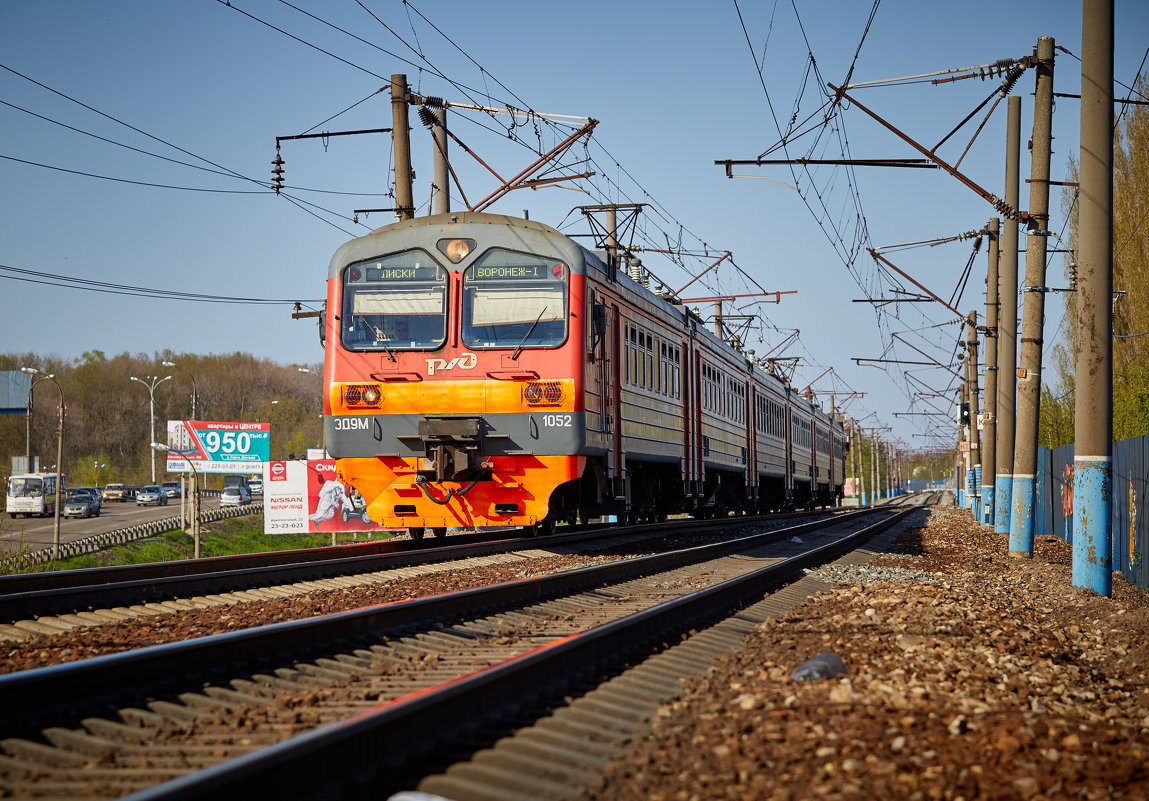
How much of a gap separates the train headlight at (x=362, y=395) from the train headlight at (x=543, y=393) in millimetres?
1753

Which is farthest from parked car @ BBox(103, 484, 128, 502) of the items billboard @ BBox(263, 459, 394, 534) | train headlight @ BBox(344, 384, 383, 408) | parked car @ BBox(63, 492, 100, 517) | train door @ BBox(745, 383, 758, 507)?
train headlight @ BBox(344, 384, 383, 408)

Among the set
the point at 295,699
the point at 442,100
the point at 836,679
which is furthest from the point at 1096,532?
the point at 442,100

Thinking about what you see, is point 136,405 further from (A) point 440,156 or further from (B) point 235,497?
(A) point 440,156

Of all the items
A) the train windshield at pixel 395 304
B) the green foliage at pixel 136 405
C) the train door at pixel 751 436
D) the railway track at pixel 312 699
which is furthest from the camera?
the green foliage at pixel 136 405

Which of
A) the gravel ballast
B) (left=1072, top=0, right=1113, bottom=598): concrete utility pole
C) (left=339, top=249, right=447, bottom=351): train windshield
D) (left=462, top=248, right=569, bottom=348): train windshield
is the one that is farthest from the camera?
(left=339, top=249, right=447, bottom=351): train windshield

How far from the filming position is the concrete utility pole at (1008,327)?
1953 cm

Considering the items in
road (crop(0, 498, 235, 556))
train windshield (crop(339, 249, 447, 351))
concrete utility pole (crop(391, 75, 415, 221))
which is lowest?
road (crop(0, 498, 235, 556))

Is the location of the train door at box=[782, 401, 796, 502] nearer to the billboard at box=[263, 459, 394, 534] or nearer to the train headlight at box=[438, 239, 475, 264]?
the billboard at box=[263, 459, 394, 534]

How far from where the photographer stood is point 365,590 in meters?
9.98

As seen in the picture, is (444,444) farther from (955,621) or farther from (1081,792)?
(1081,792)

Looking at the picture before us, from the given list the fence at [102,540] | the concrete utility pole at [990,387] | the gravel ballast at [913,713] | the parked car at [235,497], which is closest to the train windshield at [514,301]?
the gravel ballast at [913,713]

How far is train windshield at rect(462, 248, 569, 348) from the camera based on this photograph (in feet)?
41.9

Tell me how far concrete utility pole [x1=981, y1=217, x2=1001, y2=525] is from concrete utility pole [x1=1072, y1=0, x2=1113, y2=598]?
583 inches

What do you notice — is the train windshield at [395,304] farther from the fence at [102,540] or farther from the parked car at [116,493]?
the parked car at [116,493]
